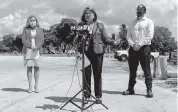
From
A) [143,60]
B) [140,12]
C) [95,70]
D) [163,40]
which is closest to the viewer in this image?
[95,70]

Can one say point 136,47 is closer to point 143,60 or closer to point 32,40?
point 143,60

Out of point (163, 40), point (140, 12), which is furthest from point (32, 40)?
point (163, 40)

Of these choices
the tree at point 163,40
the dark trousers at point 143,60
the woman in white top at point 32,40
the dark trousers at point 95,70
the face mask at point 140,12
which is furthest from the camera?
the tree at point 163,40

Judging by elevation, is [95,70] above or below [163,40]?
below

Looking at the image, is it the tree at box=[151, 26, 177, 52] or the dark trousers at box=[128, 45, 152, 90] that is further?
the tree at box=[151, 26, 177, 52]

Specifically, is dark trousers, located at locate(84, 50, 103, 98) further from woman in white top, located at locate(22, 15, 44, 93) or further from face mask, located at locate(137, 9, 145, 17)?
woman in white top, located at locate(22, 15, 44, 93)

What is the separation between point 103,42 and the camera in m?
6.07

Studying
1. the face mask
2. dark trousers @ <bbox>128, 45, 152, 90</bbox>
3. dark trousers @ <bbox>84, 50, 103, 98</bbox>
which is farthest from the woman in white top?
the face mask

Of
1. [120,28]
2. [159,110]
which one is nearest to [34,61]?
[159,110]

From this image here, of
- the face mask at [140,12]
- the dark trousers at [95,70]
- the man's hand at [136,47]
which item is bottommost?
the dark trousers at [95,70]

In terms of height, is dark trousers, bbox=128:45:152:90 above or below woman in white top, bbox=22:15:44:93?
below

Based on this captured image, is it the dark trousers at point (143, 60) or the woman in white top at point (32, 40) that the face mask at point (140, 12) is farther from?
the woman in white top at point (32, 40)

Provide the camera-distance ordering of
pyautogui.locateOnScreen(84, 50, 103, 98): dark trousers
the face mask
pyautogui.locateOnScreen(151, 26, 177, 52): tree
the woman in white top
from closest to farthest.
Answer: pyautogui.locateOnScreen(84, 50, 103, 98): dark trousers, the face mask, the woman in white top, pyautogui.locateOnScreen(151, 26, 177, 52): tree

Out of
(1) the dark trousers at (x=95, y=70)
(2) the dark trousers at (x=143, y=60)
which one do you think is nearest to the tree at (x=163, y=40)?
(2) the dark trousers at (x=143, y=60)
